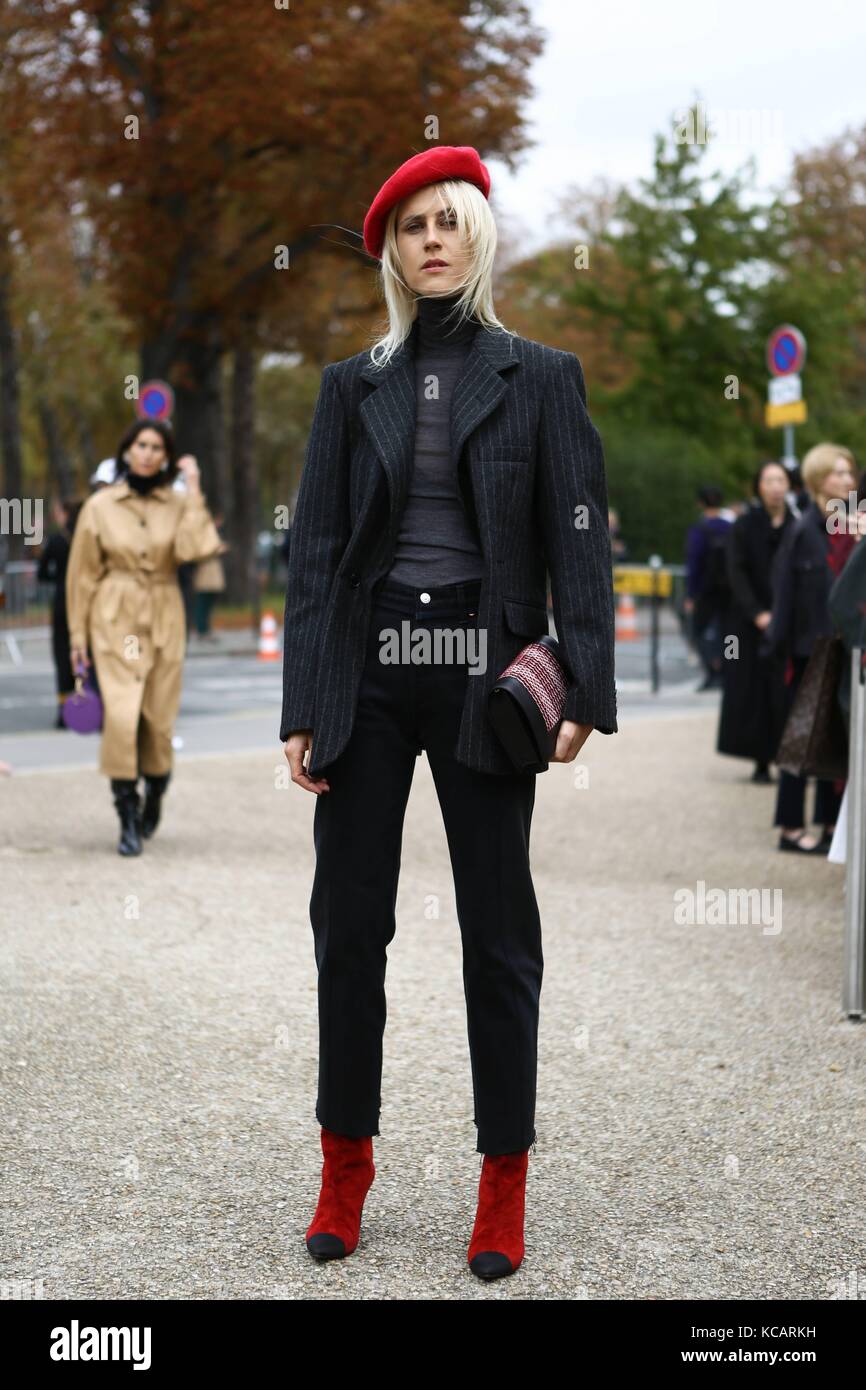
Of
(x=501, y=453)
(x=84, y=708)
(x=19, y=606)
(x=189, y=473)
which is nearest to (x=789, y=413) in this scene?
(x=189, y=473)

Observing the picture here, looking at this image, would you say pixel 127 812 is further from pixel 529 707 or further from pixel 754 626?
pixel 529 707

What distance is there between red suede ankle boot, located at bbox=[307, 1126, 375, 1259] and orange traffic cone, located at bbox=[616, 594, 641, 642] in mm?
23009

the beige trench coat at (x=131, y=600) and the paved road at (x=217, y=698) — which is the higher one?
the beige trench coat at (x=131, y=600)

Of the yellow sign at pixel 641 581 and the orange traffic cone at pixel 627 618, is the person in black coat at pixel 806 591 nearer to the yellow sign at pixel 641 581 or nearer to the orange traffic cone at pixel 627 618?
the yellow sign at pixel 641 581

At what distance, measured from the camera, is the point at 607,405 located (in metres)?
38.2

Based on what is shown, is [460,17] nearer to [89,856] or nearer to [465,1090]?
[89,856]

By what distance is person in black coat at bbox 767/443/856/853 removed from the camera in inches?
354

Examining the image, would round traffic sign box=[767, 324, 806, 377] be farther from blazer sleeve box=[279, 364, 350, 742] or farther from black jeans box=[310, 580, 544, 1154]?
black jeans box=[310, 580, 544, 1154]

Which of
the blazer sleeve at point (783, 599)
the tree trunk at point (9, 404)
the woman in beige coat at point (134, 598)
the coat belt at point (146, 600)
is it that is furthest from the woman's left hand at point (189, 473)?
the tree trunk at point (9, 404)

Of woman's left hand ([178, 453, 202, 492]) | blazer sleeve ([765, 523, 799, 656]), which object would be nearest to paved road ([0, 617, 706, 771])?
woman's left hand ([178, 453, 202, 492])

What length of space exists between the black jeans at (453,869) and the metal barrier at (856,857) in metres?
2.18

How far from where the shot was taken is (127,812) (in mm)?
8672

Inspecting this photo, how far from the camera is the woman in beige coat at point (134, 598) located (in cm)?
855

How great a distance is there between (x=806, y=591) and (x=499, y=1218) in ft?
19.5
